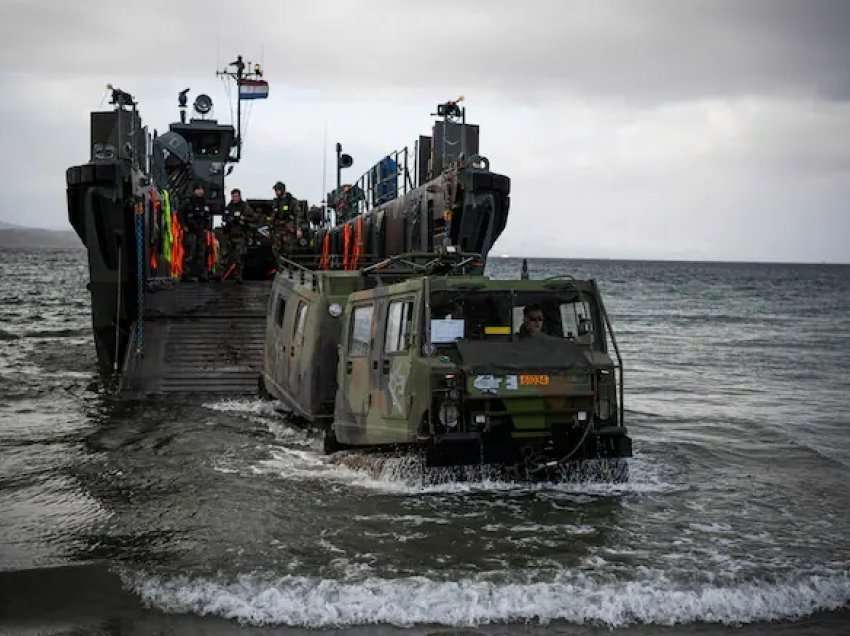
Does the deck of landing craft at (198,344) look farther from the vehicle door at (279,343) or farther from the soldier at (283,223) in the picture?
the soldier at (283,223)

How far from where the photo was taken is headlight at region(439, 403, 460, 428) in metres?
8.69

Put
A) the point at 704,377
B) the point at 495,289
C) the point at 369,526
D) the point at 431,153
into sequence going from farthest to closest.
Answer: the point at 704,377
the point at 431,153
the point at 495,289
the point at 369,526

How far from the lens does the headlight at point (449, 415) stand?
342 inches

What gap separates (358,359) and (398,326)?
34.8 inches

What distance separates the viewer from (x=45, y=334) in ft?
88.9

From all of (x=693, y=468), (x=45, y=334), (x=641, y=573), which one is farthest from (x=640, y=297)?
(x=641, y=573)

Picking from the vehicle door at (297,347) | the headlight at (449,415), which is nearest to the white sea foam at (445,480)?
the headlight at (449,415)

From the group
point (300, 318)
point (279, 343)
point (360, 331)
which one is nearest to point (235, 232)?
point (279, 343)

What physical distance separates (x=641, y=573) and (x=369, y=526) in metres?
2.24

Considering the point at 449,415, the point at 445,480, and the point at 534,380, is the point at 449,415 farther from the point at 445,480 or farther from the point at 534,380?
Answer: the point at 445,480

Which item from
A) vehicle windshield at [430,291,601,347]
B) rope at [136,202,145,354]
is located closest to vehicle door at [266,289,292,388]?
rope at [136,202,145,354]

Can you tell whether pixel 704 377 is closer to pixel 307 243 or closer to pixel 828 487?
pixel 307 243

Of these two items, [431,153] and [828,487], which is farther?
[431,153]

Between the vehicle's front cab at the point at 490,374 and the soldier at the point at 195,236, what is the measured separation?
38.6 feet
